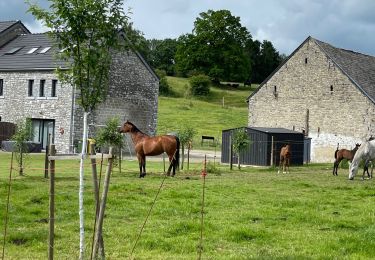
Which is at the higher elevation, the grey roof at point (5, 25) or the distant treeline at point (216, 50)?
the distant treeline at point (216, 50)

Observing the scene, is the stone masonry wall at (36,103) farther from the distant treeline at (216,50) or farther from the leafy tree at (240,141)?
the distant treeline at (216,50)

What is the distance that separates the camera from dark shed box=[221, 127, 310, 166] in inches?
1502

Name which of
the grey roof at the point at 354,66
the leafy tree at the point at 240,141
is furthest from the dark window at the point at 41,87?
the grey roof at the point at 354,66

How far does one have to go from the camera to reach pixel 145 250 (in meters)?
11.0

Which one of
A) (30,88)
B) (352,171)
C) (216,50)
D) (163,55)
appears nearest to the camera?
(352,171)

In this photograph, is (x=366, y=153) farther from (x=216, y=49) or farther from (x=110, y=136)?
(x=216, y=49)

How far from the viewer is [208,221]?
1367cm

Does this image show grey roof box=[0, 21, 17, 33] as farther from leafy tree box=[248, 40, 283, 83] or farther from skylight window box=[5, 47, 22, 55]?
leafy tree box=[248, 40, 283, 83]

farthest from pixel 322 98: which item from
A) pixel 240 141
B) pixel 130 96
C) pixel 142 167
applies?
pixel 142 167

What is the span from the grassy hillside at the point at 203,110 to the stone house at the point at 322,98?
1033cm

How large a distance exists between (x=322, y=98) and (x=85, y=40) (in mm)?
37919

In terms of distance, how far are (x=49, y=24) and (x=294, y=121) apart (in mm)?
39519

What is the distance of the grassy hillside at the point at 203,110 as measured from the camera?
64.4m

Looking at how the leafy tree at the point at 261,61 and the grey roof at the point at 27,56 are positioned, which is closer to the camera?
the grey roof at the point at 27,56
